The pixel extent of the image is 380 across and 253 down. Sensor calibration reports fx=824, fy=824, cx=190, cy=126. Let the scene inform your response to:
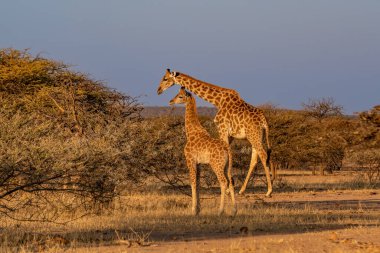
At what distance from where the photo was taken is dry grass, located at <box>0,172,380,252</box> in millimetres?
12266

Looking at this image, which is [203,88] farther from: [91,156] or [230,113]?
[91,156]

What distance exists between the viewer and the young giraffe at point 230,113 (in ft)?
68.1

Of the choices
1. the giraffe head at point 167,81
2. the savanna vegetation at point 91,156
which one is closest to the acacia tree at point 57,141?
the savanna vegetation at point 91,156

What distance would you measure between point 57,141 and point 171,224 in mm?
2511

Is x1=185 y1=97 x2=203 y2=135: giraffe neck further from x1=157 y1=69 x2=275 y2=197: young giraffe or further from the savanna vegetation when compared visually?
x1=157 y1=69 x2=275 y2=197: young giraffe

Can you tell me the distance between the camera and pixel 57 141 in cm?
1353

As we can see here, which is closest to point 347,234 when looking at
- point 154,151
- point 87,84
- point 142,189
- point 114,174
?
point 114,174

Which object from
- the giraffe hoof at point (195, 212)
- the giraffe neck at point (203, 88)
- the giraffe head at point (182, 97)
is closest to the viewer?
the giraffe hoof at point (195, 212)

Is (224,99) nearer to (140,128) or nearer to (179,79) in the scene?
(179,79)

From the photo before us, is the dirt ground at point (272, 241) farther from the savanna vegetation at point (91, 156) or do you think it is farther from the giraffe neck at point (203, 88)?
the giraffe neck at point (203, 88)

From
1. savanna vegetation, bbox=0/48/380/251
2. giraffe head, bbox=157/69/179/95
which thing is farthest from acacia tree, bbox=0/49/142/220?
giraffe head, bbox=157/69/179/95

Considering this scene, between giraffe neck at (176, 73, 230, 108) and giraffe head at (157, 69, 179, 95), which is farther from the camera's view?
giraffe neck at (176, 73, 230, 108)

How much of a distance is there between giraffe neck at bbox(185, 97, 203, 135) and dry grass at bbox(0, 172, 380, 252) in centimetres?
166

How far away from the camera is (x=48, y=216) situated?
15414 mm
